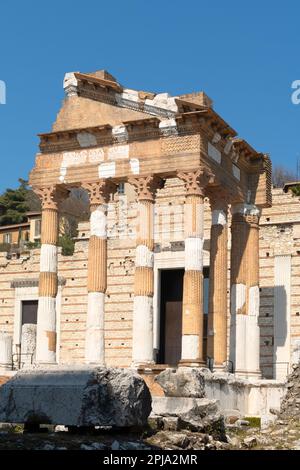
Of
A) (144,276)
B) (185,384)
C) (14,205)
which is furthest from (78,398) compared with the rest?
(14,205)

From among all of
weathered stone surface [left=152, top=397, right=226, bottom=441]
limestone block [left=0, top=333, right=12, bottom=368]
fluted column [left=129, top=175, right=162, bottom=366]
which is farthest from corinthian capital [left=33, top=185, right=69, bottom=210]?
weathered stone surface [left=152, top=397, right=226, bottom=441]

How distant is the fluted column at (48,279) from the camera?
26547mm

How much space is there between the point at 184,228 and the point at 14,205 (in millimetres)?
47478

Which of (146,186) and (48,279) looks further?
(48,279)

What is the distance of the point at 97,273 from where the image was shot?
86.4 ft

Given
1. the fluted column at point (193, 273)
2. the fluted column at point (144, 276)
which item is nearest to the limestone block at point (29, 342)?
the fluted column at point (144, 276)

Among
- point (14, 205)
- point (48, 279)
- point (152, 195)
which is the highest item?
point (14, 205)

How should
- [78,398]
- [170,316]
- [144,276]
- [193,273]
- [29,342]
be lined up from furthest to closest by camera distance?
[170,316] → [29,342] → [144,276] → [193,273] → [78,398]

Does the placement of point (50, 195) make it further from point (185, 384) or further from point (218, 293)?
point (185, 384)

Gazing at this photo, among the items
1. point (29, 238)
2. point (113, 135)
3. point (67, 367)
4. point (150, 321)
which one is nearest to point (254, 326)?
point (150, 321)

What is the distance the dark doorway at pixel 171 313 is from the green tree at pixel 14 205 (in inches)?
1607

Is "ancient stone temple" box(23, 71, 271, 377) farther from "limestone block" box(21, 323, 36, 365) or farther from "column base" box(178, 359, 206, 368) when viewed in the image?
"limestone block" box(21, 323, 36, 365)

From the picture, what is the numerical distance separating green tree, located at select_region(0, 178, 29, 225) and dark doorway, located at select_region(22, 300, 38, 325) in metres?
35.9
